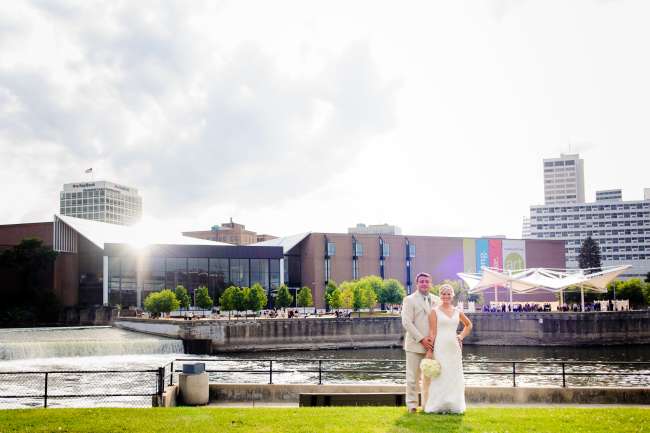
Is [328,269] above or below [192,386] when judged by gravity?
above

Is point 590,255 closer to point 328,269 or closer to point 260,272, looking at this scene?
→ point 328,269

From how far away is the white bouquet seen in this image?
467 inches

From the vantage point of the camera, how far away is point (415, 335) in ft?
40.5

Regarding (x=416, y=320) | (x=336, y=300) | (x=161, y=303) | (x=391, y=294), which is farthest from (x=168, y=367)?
(x=391, y=294)

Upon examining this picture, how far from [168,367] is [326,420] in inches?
750

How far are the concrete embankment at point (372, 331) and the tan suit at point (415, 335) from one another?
4892 centimetres

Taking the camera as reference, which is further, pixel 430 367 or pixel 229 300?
pixel 229 300

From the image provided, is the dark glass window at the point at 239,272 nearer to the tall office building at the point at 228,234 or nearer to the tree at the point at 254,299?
the tree at the point at 254,299

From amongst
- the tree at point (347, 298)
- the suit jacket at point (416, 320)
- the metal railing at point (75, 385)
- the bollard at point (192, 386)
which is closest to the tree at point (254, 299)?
the tree at point (347, 298)

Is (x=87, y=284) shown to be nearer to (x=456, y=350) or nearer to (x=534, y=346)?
(x=534, y=346)

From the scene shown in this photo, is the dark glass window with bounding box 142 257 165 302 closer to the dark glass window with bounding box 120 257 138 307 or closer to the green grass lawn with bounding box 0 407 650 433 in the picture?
the dark glass window with bounding box 120 257 138 307

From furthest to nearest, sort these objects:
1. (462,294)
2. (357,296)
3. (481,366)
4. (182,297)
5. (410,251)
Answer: (462,294) < (410,251) < (357,296) < (182,297) < (481,366)

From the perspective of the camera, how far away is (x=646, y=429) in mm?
11125

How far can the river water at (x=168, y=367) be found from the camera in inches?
1246
